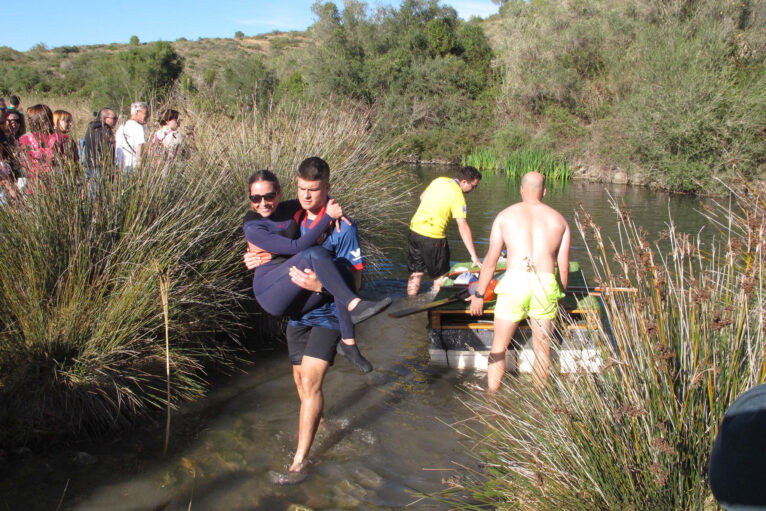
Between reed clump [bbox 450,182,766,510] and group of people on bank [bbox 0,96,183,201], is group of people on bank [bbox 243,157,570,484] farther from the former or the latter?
group of people on bank [bbox 0,96,183,201]

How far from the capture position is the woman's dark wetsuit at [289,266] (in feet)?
13.0

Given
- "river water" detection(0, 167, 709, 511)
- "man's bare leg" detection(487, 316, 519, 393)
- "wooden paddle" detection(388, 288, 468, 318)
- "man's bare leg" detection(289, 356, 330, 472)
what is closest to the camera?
"man's bare leg" detection(289, 356, 330, 472)

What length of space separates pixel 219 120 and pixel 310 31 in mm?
38464

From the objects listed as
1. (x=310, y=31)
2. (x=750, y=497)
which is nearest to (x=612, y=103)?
(x=310, y=31)

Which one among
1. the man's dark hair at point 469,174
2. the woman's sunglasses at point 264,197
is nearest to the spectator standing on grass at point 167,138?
the woman's sunglasses at point 264,197

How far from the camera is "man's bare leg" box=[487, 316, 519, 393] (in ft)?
17.3

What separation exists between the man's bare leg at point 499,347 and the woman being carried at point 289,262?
148 centimetres

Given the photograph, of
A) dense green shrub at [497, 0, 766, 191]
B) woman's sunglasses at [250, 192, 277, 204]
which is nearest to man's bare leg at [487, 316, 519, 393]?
woman's sunglasses at [250, 192, 277, 204]

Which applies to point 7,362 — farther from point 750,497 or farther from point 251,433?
point 750,497

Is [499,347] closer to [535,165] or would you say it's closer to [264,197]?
[264,197]

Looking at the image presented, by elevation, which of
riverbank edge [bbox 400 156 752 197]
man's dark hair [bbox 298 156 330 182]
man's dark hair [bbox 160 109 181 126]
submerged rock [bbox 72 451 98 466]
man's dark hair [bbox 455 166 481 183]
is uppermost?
man's dark hair [bbox 160 109 181 126]

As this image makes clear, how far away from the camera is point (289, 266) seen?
401cm

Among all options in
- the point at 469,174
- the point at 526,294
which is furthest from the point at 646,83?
the point at 526,294

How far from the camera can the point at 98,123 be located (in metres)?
7.44
